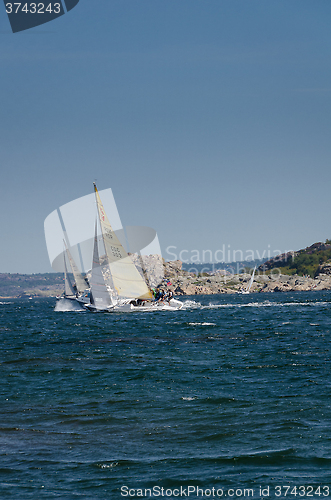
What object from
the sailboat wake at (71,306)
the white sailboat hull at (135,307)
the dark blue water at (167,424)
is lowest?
the sailboat wake at (71,306)

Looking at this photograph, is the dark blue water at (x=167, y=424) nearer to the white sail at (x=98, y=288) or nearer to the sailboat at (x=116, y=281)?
the sailboat at (x=116, y=281)

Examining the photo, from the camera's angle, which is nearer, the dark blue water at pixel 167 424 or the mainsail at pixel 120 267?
the dark blue water at pixel 167 424

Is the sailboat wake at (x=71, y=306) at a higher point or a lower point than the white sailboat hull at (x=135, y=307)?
lower

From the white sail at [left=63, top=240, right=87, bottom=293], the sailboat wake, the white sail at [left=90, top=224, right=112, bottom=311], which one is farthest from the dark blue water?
the white sail at [left=63, top=240, right=87, bottom=293]

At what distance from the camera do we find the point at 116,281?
65.8m

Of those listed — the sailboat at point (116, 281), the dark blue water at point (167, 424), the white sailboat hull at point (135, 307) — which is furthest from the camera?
the white sailboat hull at point (135, 307)

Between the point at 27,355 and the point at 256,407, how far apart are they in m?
17.8

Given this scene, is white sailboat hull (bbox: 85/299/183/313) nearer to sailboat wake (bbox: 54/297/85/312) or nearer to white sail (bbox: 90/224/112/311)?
white sail (bbox: 90/224/112/311)

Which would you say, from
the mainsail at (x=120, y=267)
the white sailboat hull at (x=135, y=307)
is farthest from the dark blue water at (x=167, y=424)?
the white sailboat hull at (x=135, y=307)

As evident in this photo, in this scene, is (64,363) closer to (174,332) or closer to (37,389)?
(37,389)

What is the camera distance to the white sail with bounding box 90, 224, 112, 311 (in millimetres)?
66125

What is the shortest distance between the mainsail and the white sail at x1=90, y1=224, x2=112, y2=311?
2.18m

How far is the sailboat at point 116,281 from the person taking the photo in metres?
60.1

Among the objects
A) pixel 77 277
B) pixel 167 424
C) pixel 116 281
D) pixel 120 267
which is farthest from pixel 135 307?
pixel 167 424
